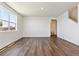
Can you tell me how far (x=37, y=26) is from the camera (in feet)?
37.5

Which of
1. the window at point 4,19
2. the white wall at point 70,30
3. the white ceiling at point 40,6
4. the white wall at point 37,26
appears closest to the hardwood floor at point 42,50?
the white wall at point 70,30

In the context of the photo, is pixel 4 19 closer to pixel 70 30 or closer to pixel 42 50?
pixel 42 50

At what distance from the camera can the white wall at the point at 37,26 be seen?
11359mm

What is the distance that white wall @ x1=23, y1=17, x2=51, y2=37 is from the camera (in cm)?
1136

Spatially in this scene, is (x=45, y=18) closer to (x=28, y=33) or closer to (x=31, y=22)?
(x=31, y=22)

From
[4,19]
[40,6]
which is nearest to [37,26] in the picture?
[40,6]

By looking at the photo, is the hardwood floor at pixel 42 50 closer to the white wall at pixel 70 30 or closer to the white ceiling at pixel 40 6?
the white wall at pixel 70 30

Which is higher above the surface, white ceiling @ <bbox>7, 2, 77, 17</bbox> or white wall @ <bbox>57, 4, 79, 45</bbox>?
white ceiling @ <bbox>7, 2, 77, 17</bbox>

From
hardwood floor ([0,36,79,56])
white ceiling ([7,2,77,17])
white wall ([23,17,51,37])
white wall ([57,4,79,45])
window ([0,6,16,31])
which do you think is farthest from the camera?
→ white wall ([23,17,51,37])

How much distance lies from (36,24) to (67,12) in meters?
4.54

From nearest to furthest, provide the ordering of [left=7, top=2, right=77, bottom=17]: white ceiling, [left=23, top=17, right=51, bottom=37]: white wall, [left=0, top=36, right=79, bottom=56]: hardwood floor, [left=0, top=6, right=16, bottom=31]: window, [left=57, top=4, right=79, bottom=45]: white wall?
[left=0, top=36, right=79, bottom=56]: hardwood floor → [left=0, top=6, right=16, bottom=31]: window → [left=7, top=2, right=77, bottom=17]: white ceiling → [left=57, top=4, right=79, bottom=45]: white wall → [left=23, top=17, right=51, bottom=37]: white wall

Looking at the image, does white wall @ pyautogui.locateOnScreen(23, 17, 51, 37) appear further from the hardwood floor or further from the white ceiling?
the hardwood floor

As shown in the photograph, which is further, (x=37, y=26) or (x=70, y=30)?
(x=37, y=26)

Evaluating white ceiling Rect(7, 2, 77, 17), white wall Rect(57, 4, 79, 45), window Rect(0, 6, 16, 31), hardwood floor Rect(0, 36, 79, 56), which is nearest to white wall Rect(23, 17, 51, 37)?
white wall Rect(57, 4, 79, 45)
